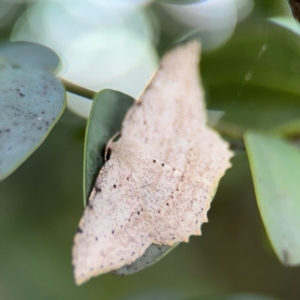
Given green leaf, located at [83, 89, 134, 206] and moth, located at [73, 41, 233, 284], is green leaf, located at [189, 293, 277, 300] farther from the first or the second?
green leaf, located at [83, 89, 134, 206]

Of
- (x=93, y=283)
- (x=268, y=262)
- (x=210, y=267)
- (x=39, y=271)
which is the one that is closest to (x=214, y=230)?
(x=210, y=267)

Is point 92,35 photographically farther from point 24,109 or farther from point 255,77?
point 24,109

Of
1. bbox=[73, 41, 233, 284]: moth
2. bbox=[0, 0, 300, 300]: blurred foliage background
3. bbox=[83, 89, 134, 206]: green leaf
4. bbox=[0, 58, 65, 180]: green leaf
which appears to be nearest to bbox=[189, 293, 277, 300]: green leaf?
bbox=[0, 0, 300, 300]: blurred foliage background

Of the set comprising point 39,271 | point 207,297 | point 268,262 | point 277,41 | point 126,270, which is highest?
point 277,41

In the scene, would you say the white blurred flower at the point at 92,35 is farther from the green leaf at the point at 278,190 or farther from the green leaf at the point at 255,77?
the green leaf at the point at 278,190

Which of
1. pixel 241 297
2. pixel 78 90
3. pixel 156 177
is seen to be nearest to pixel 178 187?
pixel 156 177

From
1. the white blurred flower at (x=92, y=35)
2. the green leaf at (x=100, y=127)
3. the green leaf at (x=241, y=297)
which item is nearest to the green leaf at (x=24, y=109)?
the green leaf at (x=100, y=127)

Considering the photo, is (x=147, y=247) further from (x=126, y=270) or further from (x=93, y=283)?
(x=93, y=283)
